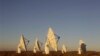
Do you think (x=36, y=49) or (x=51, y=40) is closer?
(x=51, y=40)

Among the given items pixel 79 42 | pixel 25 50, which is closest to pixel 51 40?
pixel 79 42

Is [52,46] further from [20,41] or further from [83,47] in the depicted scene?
[20,41]

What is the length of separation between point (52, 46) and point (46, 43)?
2920 mm

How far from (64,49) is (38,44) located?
1202cm

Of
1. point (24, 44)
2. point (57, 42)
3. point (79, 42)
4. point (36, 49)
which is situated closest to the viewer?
point (57, 42)

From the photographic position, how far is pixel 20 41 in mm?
112562

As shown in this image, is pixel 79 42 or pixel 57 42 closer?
pixel 57 42

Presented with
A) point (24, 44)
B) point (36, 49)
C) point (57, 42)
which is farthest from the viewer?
point (36, 49)

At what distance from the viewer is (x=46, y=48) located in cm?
9925

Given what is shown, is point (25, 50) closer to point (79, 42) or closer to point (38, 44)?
point (38, 44)

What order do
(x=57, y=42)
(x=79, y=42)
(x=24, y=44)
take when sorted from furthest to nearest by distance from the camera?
(x=24, y=44) → (x=79, y=42) → (x=57, y=42)

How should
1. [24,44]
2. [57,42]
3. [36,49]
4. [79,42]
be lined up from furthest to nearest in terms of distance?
[36,49] < [24,44] < [79,42] < [57,42]

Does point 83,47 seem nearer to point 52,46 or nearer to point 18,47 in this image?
point 52,46

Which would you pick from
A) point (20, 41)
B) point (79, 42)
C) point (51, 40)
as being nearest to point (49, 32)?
point (51, 40)
